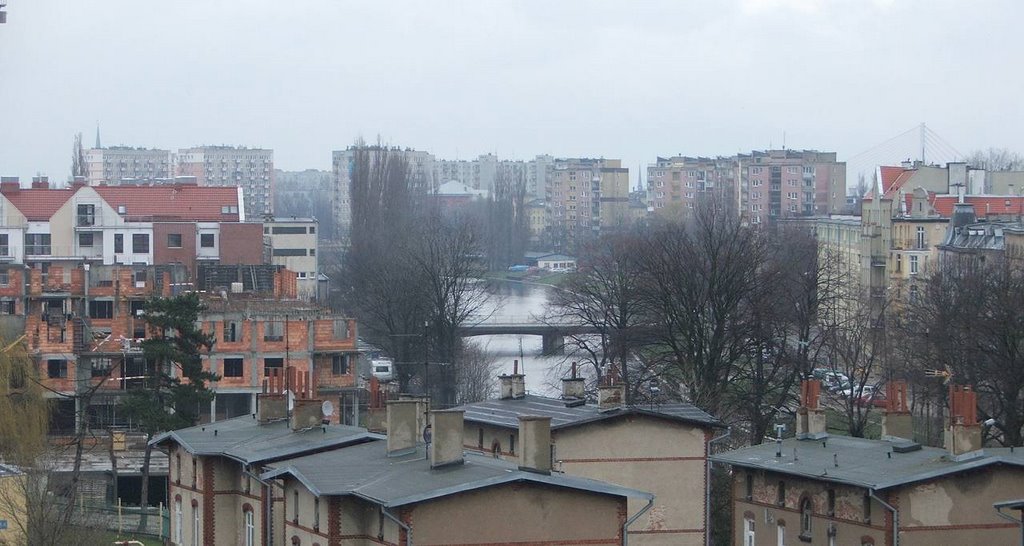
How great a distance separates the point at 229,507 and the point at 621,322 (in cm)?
3348

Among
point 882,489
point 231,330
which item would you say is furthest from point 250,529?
point 231,330

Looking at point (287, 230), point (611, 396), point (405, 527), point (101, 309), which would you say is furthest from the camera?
point (287, 230)

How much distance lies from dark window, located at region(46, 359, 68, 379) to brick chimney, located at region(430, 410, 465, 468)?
37.3 m

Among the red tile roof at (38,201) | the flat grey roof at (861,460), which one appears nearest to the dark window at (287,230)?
the red tile roof at (38,201)

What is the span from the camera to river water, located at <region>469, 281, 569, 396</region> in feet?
245

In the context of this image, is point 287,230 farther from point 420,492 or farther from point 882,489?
point 420,492

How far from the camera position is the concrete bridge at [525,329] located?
255 ft

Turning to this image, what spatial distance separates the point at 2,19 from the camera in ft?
176

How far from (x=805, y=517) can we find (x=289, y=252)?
75.0 m

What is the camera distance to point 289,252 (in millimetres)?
106812

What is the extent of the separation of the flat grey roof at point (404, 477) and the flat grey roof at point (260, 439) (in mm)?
2168

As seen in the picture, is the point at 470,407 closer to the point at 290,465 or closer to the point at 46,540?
the point at 46,540

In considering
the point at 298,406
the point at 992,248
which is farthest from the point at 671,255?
the point at 298,406

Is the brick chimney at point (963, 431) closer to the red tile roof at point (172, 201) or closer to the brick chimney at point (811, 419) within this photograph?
the brick chimney at point (811, 419)
